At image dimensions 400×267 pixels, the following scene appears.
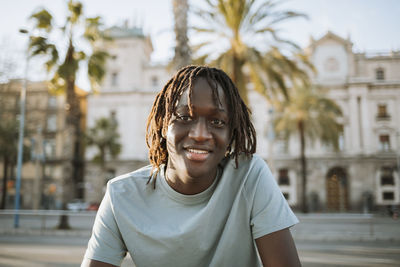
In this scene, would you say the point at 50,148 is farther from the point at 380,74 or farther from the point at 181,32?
the point at 380,74

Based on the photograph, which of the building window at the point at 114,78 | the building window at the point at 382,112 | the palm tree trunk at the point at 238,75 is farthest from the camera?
the building window at the point at 114,78

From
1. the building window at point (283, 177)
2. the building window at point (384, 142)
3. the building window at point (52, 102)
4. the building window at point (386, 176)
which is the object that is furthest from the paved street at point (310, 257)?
the building window at point (52, 102)

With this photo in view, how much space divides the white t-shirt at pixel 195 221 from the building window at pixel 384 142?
40.8 m

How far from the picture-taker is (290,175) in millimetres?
37125

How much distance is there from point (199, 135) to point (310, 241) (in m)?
10.3

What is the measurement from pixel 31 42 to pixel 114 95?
25.8 metres

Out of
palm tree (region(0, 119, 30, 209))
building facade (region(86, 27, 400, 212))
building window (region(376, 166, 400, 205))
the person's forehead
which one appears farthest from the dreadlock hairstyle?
building window (region(376, 166, 400, 205))

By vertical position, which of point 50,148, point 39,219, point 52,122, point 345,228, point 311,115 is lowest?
point 39,219

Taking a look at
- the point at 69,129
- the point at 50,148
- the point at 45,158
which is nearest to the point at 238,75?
the point at 69,129

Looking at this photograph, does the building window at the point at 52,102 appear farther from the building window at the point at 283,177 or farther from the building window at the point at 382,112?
the building window at the point at 382,112

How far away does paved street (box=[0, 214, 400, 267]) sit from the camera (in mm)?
6648

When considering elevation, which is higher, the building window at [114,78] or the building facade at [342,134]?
the building window at [114,78]

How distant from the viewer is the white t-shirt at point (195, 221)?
5.07ft

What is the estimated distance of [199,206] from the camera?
1641mm
